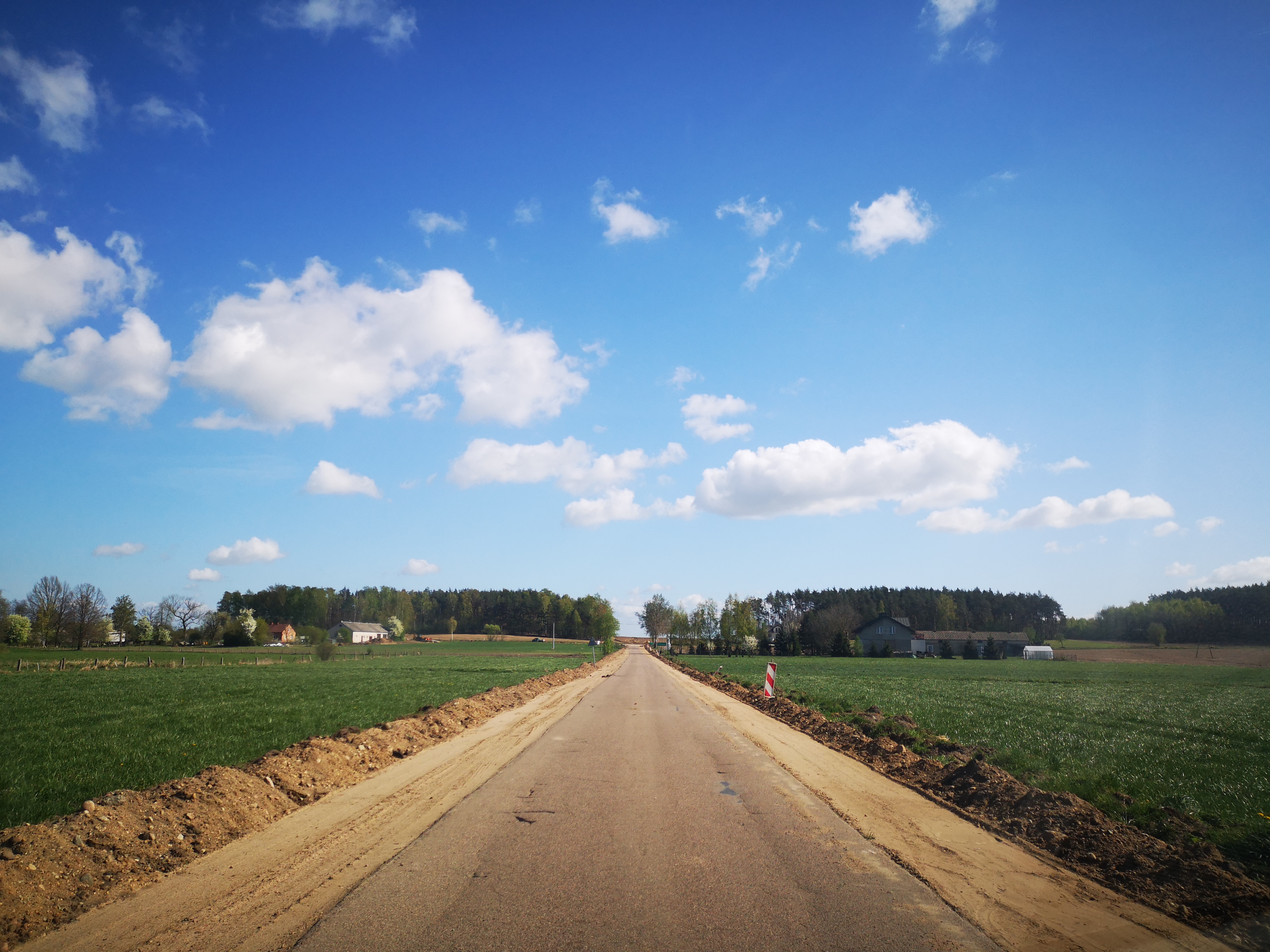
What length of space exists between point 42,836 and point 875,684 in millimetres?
36700

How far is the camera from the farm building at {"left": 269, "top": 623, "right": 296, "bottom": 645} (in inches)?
5531

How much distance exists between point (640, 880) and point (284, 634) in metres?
160

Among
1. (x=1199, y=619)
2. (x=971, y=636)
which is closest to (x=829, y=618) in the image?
(x=971, y=636)

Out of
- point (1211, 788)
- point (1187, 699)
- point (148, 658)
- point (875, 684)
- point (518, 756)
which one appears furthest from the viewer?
point (148, 658)

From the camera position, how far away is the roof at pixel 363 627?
152 m

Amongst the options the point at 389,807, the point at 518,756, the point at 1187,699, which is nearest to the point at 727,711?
the point at 518,756

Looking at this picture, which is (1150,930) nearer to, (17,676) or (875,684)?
(875,684)

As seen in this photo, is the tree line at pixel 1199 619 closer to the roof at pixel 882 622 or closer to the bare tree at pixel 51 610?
the roof at pixel 882 622

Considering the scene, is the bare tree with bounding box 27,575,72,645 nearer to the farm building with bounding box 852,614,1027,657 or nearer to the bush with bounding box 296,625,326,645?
the bush with bounding box 296,625,326,645

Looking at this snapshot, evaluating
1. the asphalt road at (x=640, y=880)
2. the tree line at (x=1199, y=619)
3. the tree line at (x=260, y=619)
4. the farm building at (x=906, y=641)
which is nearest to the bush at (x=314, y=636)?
the tree line at (x=260, y=619)

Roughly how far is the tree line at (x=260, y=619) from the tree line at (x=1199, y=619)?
357 feet

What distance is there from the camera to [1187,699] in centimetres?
2705

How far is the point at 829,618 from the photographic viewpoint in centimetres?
11756

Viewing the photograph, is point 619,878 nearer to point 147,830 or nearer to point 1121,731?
point 147,830
